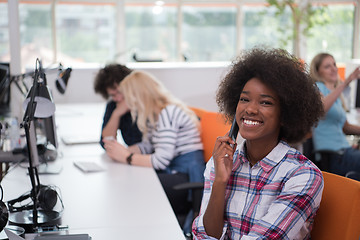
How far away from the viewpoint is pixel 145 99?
9.31ft

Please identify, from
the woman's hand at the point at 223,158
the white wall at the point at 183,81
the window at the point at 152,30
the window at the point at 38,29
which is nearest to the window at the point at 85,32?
the window at the point at 38,29

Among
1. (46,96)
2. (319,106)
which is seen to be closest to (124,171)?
(46,96)

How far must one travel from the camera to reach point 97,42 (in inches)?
364

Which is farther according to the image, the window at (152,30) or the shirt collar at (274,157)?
the window at (152,30)

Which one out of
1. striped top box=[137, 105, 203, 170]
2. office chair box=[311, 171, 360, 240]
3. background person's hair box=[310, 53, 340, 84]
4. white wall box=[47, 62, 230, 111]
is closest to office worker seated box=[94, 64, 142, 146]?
striped top box=[137, 105, 203, 170]

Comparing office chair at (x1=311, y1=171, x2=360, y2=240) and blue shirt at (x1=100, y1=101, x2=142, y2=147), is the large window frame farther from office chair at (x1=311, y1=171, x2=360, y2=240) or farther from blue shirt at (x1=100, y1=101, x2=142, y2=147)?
office chair at (x1=311, y1=171, x2=360, y2=240)

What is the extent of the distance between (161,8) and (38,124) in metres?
6.44

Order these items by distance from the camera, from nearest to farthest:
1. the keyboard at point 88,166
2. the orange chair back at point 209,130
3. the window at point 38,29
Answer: the keyboard at point 88,166, the orange chair back at point 209,130, the window at point 38,29

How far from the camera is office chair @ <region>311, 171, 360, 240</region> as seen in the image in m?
1.37

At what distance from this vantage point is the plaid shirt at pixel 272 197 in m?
1.35

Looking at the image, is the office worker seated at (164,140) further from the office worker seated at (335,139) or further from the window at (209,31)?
the window at (209,31)

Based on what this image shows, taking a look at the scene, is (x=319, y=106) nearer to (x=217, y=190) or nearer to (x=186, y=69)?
(x=217, y=190)

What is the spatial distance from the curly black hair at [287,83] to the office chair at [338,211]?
0.20 metres

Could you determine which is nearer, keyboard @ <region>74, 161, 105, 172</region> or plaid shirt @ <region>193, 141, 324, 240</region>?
plaid shirt @ <region>193, 141, 324, 240</region>
